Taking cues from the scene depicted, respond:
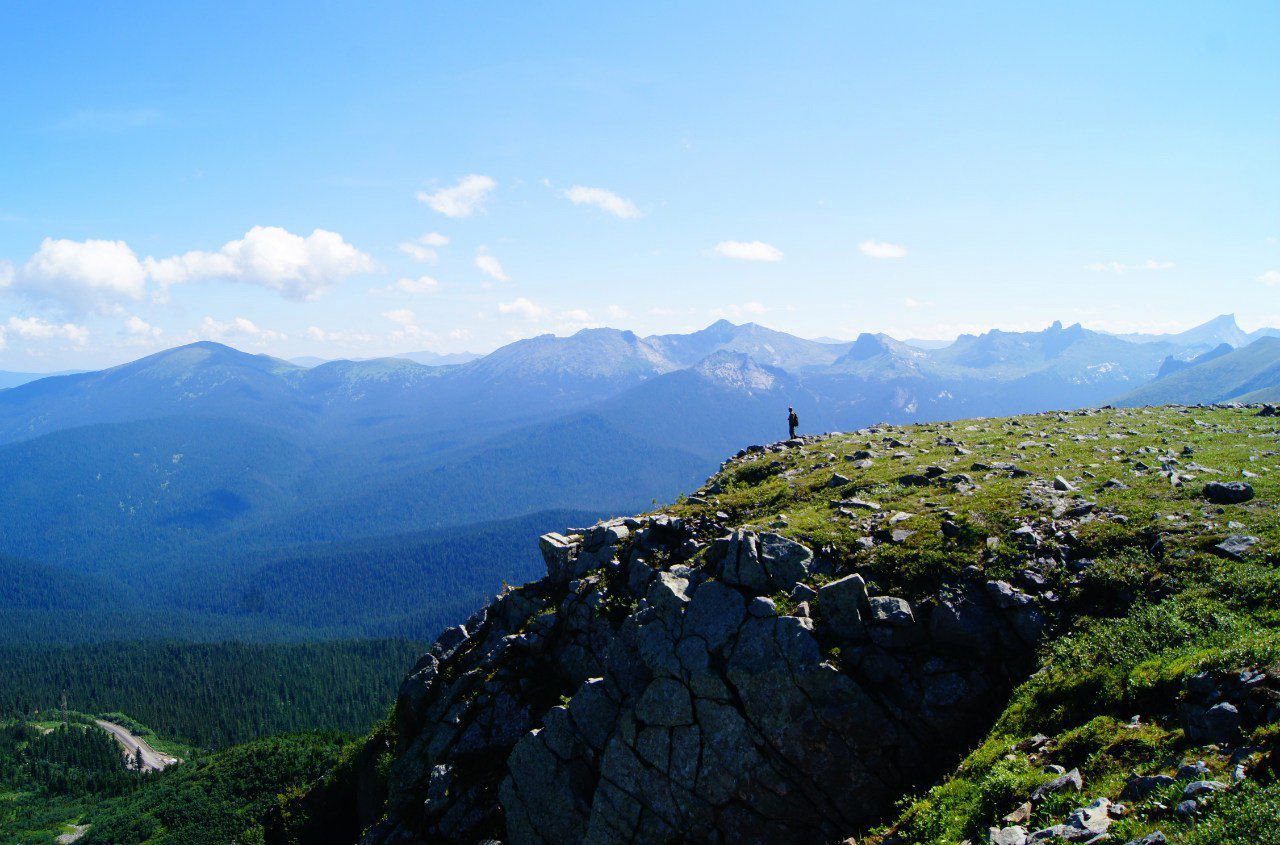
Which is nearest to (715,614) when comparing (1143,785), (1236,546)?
(1143,785)

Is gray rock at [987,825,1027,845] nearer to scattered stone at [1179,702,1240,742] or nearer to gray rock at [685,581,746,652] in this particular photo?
scattered stone at [1179,702,1240,742]

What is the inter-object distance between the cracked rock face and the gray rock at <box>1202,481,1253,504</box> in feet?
28.3

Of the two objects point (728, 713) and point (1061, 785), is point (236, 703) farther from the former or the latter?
point (1061, 785)

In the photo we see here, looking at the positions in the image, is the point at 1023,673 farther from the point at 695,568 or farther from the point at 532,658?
the point at 532,658

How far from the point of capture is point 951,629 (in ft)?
58.2

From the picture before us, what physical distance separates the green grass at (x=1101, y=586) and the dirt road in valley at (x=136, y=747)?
7270 inches

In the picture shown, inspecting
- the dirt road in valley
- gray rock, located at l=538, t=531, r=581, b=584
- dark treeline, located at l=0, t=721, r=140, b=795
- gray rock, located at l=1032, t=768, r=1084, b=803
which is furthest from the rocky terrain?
the dirt road in valley

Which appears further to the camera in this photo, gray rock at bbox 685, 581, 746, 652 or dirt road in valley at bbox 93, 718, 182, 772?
dirt road in valley at bbox 93, 718, 182, 772

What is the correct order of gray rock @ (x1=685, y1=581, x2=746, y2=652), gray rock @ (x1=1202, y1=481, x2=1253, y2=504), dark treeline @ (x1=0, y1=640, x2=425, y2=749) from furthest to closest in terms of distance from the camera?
dark treeline @ (x1=0, y1=640, x2=425, y2=749), gray rock @ (x1=1202, y1=481, x2=1253, y2=504), gray rock @ (x1=685, y1=581, x2=746, y2=652)

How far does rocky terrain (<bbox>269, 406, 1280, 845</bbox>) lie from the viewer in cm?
1216

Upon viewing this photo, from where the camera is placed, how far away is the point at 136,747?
161 metres

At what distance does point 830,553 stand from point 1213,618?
31.7ft

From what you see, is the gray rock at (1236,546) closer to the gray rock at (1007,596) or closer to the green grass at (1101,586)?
the green grass at (1101,586)

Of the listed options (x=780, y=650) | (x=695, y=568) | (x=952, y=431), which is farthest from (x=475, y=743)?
(x=952, y=431)
